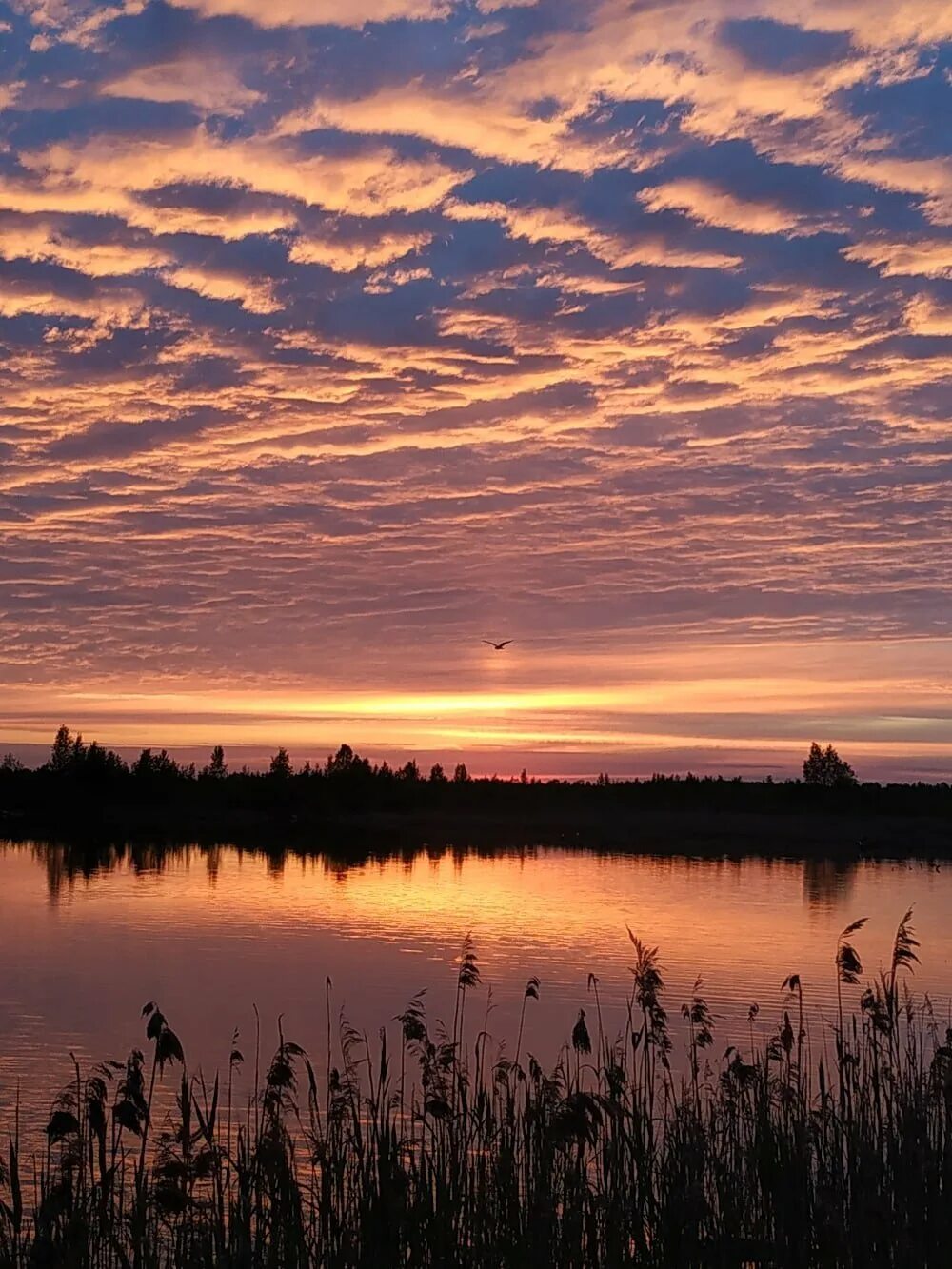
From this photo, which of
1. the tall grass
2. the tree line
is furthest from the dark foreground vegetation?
the tall grass

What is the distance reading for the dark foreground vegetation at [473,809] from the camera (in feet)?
262

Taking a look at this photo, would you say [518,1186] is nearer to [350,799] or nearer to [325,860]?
[325,860]

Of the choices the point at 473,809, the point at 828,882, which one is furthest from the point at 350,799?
the point at 828,882

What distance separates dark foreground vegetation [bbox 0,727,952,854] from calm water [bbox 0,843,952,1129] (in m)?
26.4

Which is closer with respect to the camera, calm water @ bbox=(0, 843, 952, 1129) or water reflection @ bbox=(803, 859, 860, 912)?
calm water @ bbox=(0, 843, 952, 1129)

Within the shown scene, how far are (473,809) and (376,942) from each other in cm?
6596

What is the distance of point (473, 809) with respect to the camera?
3762 inches

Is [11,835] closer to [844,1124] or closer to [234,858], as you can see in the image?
[234,858]

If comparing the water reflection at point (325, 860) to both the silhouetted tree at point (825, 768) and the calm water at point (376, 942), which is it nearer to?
the calm water at point (376, 942)

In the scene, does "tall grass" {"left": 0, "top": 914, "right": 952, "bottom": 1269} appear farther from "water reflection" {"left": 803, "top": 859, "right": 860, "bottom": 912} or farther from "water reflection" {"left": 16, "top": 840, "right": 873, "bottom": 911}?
"water reflection" {"left": 16, "top": 840, "right": 873, "bottom": 911}

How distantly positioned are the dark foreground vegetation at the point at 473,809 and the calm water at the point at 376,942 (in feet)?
86.6

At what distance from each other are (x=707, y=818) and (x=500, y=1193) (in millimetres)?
81723

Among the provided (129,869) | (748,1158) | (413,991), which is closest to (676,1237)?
(748,1158)

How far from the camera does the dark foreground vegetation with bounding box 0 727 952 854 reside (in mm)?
79812
